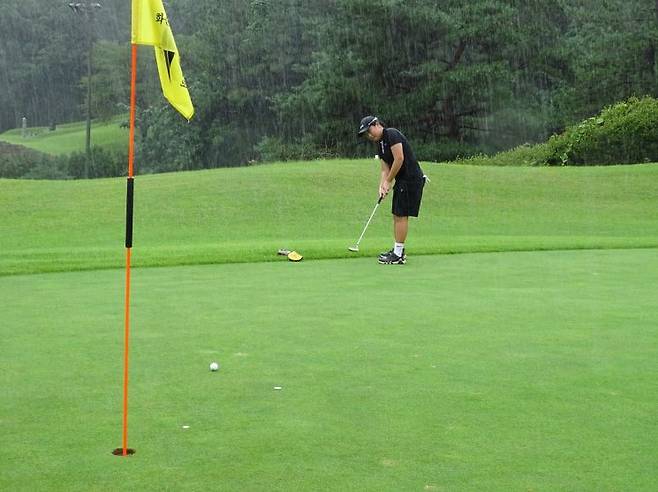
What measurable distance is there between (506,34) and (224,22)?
21.5 metres

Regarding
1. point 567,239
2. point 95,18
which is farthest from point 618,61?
point 95,18

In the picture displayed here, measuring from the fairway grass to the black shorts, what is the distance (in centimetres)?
267

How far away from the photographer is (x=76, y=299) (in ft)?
26.6

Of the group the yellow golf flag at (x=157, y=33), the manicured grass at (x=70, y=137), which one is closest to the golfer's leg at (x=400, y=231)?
the yellow golf flag at (x=157, y=33)

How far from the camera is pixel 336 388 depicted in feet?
16.2

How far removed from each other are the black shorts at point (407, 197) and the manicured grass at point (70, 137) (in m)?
73.5

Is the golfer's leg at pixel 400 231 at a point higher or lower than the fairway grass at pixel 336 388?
higher

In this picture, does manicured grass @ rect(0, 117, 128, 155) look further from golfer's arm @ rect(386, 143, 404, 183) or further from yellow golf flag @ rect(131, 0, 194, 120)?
yellow golf flag @ rect(131, 0, 194, 120)

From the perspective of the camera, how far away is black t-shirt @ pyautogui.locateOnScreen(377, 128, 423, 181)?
1138 centimetres

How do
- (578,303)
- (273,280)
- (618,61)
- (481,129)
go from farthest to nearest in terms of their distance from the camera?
(481,129)
(618,61)
(273,280)
(578,303)

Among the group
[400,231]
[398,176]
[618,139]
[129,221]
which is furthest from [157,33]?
[618,139]

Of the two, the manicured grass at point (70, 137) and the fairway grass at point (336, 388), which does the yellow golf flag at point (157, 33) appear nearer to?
the fairway grass at point (336, 388)

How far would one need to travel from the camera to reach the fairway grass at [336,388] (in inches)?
144

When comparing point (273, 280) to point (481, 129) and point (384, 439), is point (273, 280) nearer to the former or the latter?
point (384, 439)
